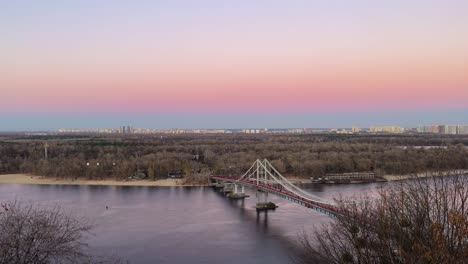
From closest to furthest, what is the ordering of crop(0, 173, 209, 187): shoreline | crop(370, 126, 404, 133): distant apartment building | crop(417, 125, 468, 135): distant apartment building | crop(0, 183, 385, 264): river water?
crop(0, 183, 385, 264): river water
crop(0, 173, 209, 187): shoreline
crop(417, 125, 468, 135): distant apartment building
crop(370, 126, 404, 133): distant apartment building

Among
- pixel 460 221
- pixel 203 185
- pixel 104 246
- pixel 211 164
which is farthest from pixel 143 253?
pixel 211 164

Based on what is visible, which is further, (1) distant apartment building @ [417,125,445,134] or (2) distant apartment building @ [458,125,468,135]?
(1) distant apartment building @ [417,125,445,134]

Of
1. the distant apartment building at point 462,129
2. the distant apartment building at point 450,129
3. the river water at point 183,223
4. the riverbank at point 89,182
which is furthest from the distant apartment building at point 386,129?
the river water at point 183,223

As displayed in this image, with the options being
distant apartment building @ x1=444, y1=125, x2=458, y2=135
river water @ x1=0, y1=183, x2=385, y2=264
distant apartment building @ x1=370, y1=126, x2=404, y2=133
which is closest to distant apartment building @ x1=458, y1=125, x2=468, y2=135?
distant apartment building @ x1=444, y1=125, x2=458, y2=135

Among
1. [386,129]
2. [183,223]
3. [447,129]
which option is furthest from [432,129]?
[183,223]

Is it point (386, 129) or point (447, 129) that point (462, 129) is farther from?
point (386, 129)

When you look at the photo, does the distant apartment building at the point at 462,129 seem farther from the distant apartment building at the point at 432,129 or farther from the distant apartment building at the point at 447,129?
the distant apartment building at the point at 432,129

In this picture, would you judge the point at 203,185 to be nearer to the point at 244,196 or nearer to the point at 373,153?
the point at 244,196

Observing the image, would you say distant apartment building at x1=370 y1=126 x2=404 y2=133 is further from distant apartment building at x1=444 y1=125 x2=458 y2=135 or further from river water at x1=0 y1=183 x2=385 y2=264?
river water at x1=0 y1=183 x2=385 y2=264
